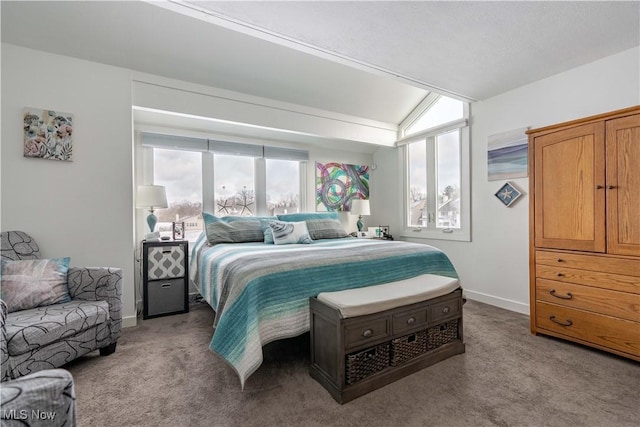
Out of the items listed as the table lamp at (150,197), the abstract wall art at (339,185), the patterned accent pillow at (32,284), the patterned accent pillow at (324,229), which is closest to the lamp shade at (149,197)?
the table lamp at (150,197)

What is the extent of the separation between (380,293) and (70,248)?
8.73 ft

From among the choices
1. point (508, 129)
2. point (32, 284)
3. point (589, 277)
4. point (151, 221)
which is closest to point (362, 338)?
point (589, 277)

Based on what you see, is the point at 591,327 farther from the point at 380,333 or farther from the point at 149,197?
the point at 149,197

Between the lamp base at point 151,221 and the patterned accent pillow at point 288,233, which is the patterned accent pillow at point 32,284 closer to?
the lamp base at point 151,221

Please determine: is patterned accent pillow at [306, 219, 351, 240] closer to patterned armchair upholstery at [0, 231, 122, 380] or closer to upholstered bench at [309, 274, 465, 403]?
upholstered bench at [309, 274, 465, 403]

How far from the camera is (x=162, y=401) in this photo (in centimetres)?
164

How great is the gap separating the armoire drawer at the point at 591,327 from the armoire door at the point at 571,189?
489mm

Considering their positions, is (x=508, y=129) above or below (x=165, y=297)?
above

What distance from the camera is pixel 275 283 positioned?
73.0 inches

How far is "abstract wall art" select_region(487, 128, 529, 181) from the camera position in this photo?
9.94ft

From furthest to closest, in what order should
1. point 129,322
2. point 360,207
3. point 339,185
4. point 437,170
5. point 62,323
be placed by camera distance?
1. point 339,185
2. point 360,207
3. point 437,170
4. point 129,322
5. point 62,323

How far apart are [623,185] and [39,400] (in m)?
3.17

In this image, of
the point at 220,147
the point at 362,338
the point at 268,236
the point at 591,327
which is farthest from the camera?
the point at 220,147

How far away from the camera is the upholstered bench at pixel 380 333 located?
1.65m
